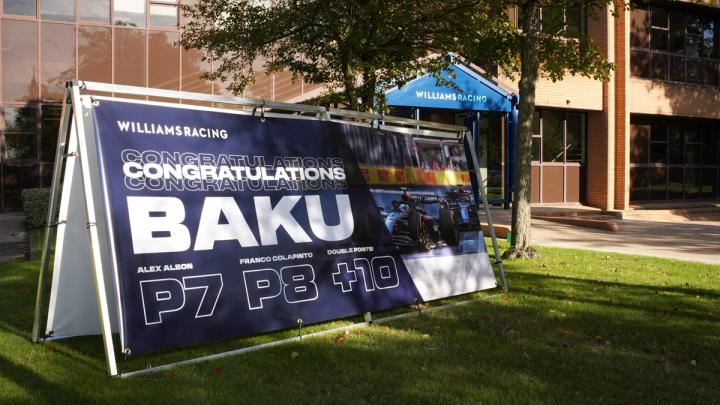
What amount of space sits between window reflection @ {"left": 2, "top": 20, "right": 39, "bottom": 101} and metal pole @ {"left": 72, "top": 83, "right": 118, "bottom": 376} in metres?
17.1

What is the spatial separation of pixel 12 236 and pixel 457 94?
10.5 m

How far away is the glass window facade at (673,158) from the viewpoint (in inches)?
945

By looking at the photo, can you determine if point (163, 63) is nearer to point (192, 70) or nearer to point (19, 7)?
point (192, 70)

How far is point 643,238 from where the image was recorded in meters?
15.0

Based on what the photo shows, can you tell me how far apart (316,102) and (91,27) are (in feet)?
35.6

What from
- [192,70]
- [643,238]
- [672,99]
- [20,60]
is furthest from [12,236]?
[672,99]

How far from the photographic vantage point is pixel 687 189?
25.3 metres

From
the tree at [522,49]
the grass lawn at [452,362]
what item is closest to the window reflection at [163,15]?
the tree at [522,49]

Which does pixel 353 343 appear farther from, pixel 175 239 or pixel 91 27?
pixel 91 27

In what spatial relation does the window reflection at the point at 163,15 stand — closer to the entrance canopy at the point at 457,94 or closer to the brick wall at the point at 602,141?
the entrance canopy at the point at 457,94

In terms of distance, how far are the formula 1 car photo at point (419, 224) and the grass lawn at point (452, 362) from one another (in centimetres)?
72

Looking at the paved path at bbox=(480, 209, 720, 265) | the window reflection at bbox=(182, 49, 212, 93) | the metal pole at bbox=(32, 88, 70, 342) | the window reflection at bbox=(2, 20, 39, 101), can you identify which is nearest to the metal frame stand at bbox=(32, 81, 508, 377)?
the metal pole at bbox=(32, 88, 70, 342)

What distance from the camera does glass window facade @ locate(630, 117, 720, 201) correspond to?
24.0 meters

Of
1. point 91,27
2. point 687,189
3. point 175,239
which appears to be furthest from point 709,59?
point 175,239
